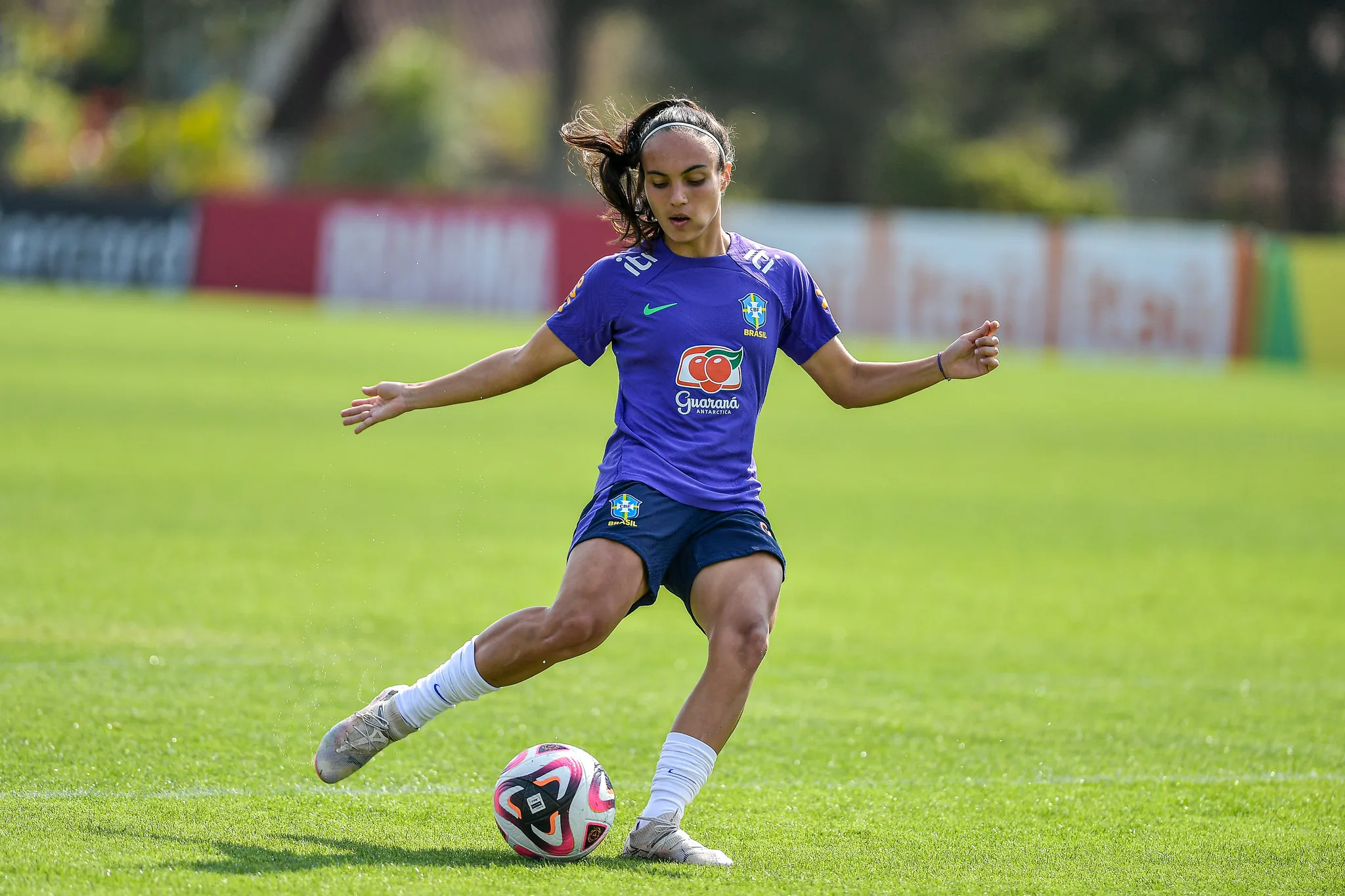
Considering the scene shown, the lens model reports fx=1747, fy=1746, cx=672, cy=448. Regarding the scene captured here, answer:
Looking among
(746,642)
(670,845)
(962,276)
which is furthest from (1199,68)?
(670,845)

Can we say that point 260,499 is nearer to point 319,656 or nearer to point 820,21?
point 319,656

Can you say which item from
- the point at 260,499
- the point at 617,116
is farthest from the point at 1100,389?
the point at 617,116

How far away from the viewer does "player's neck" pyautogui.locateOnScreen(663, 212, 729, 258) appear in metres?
5.28

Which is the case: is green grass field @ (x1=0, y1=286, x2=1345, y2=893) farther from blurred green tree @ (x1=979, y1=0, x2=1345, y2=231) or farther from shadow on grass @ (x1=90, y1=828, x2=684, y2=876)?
blurred green tree @ (x1=979, y1=0, x2=1345, y2=231)

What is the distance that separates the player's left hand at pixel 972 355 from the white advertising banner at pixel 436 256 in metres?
27.2

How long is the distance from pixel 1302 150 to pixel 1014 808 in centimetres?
4269

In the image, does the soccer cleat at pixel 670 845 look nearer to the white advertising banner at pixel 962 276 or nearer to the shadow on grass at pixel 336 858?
the shadow on grass at pixel 336 858

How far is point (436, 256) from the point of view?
1308 inches

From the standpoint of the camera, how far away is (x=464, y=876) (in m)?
4.54

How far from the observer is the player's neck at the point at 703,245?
528 centimetres

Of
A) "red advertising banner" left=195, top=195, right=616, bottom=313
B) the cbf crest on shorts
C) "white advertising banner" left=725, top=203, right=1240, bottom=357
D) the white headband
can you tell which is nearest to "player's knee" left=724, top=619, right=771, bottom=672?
the cbf crest on shorts

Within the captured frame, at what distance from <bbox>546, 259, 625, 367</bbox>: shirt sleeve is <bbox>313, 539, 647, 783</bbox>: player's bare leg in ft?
2.03

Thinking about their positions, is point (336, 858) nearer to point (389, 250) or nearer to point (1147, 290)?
point (1147, 290)

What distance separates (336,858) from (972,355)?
7.96 feet
